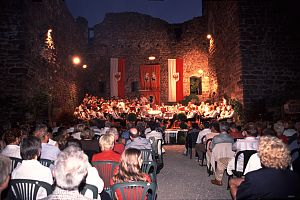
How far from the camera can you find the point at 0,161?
2.42 m

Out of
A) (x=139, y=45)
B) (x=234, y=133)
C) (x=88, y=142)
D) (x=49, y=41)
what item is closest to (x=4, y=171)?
(x=88, y=142)

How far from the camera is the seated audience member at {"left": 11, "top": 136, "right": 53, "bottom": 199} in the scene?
313 centimetres

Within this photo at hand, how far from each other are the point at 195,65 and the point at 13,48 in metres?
14.3

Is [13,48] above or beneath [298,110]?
above

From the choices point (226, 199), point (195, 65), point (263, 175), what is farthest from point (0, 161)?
point (195, 65)

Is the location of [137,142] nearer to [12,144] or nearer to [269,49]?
[12,144]

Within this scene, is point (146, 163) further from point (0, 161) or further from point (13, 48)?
point (13, 48)

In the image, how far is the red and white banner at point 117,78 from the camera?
22.0m

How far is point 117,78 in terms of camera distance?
22.2m

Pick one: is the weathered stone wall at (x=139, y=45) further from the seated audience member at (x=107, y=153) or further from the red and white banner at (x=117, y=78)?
the seated audience member at (x=107, y=153)

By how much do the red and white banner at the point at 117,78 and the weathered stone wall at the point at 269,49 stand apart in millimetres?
10954

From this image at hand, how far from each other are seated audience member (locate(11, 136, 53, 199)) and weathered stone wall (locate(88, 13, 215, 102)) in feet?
63.9

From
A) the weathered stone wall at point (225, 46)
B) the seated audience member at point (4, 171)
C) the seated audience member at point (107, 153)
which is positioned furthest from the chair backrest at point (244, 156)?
the weathered stone wall at point (225, 46)

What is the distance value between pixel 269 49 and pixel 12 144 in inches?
463
